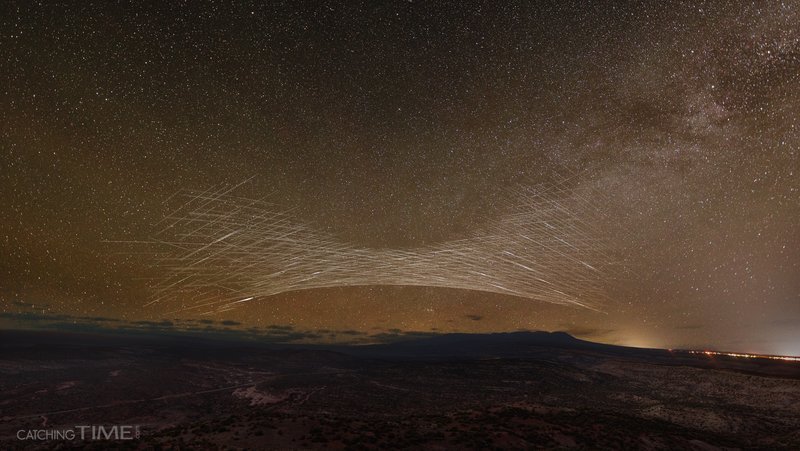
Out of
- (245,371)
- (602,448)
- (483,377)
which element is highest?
(602,448)

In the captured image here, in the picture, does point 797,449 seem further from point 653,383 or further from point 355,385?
point 355,385

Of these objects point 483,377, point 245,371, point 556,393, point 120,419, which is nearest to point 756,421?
point 556,393

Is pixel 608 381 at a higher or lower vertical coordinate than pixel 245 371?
higher

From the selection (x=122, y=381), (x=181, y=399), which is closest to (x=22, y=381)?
(x=122, y=381)

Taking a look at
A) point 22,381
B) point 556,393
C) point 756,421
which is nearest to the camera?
point 756,421

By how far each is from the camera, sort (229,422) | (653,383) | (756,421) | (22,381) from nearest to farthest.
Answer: (229,422)
(756,421)
(653,383)
(22,381)

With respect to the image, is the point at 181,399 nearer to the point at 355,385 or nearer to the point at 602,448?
the point at 355,385

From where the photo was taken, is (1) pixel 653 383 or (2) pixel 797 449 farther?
(1) pixel 653 383
